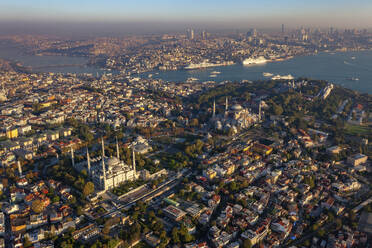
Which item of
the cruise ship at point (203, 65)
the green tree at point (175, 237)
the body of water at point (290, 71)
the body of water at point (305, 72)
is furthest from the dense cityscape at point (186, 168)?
the cruise ship at point (203, 65)

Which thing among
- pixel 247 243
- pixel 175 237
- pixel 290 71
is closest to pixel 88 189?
pixel 175 237

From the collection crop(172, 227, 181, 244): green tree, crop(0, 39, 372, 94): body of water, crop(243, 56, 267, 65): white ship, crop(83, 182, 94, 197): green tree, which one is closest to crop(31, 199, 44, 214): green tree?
crop(83, 182, 94, 197): green tree

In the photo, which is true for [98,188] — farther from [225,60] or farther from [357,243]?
[225,60]

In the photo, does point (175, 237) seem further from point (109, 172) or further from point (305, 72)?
point (305, 72)

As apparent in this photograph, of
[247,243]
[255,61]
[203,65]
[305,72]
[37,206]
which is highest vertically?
[255,61]

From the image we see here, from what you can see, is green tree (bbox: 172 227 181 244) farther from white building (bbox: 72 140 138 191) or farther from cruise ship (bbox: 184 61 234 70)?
cruise ship (bbox: 184 61 234 70)
